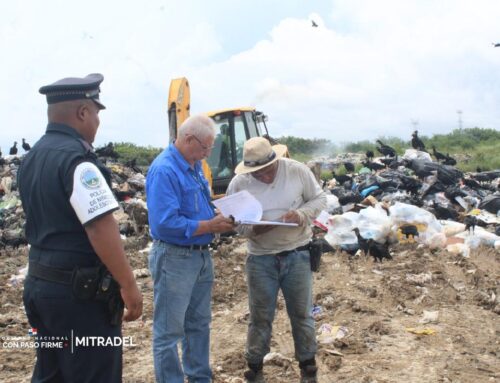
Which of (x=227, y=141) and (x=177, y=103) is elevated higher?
(x=177, y=103)

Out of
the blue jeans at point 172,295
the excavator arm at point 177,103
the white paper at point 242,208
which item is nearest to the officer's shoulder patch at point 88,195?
the blue jeans at point 172,295

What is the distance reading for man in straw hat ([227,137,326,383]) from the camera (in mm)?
4133

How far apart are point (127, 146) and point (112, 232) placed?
30.0 m

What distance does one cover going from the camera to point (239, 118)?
1163 cm

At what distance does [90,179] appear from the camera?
261cm

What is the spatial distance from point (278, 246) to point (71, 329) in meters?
1.76

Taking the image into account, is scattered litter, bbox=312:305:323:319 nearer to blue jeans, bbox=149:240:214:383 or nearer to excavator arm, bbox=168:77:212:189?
blue jeans, bbox=149:240:214:383

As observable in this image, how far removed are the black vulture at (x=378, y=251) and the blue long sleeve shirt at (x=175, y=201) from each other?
4784 millimetres

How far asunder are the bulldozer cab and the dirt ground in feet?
10.3

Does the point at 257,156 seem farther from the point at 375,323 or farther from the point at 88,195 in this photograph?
the point at 375,323

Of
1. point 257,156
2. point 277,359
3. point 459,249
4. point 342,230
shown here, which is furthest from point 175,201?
point 459,249

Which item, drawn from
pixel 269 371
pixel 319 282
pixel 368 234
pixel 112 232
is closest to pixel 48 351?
pixel 112 232

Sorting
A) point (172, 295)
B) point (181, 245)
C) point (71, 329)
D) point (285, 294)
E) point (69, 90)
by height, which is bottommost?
point (285, 294)

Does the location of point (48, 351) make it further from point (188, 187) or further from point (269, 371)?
point (269, 371)
